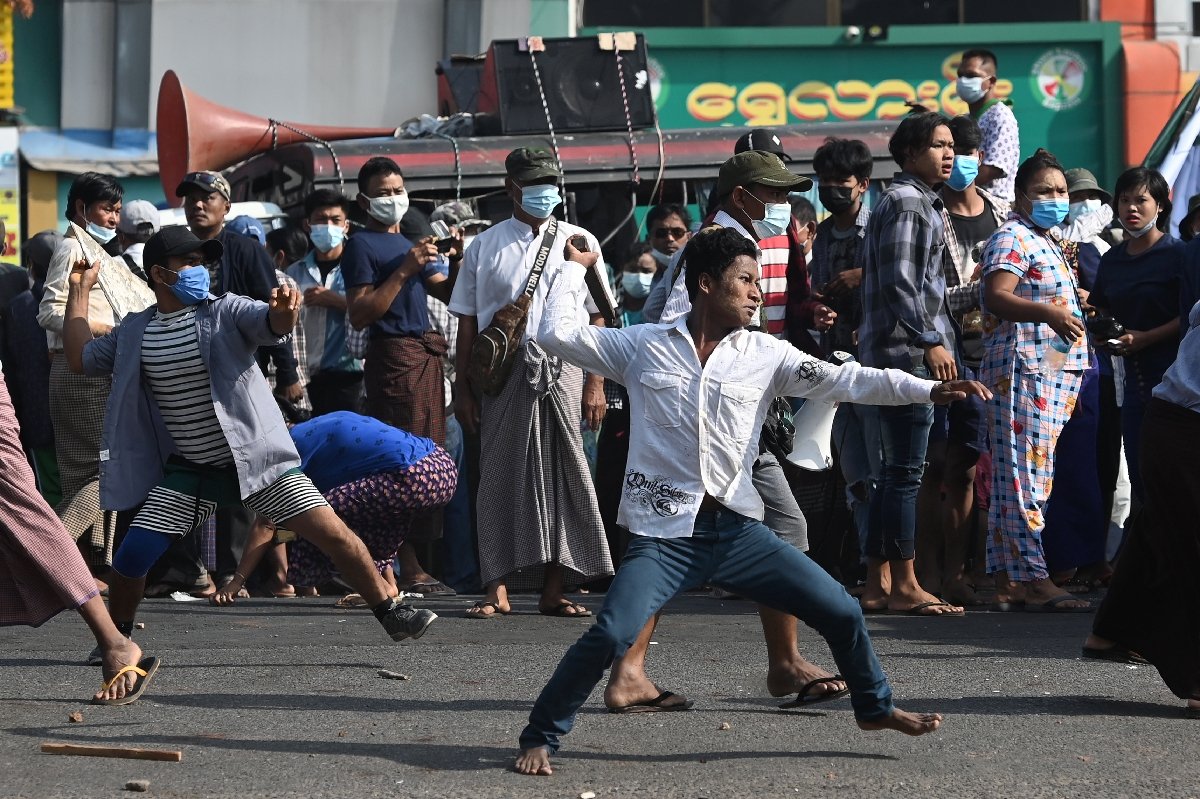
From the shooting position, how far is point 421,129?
14.3 meters

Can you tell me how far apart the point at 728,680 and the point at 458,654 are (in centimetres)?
116

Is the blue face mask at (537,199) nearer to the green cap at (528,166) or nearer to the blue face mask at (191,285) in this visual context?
the green cap at (528,166)

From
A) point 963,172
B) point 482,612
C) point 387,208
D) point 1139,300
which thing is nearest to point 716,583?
point 482,612

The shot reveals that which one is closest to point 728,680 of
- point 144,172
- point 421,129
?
point 421,129

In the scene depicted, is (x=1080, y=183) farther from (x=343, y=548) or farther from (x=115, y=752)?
(x=115, y=752)

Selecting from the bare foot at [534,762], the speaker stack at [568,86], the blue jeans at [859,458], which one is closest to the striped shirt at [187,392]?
the bare foot at [534,762]

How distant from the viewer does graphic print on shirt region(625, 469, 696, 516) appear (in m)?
5.53

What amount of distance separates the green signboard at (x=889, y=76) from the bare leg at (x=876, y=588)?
1369 centimetres

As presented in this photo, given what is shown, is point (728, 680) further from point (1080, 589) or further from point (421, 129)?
point (421, 129)

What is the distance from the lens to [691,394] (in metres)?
5.64

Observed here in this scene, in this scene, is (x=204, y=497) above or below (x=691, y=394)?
below

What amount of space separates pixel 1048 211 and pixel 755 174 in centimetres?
206

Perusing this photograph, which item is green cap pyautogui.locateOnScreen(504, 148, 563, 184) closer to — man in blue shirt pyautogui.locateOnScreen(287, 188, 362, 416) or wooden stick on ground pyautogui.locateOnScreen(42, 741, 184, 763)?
man in blue shirt pyautogui.locateOnScreen(287, 188, 362, 416)

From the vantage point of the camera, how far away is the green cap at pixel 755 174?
288 inches
